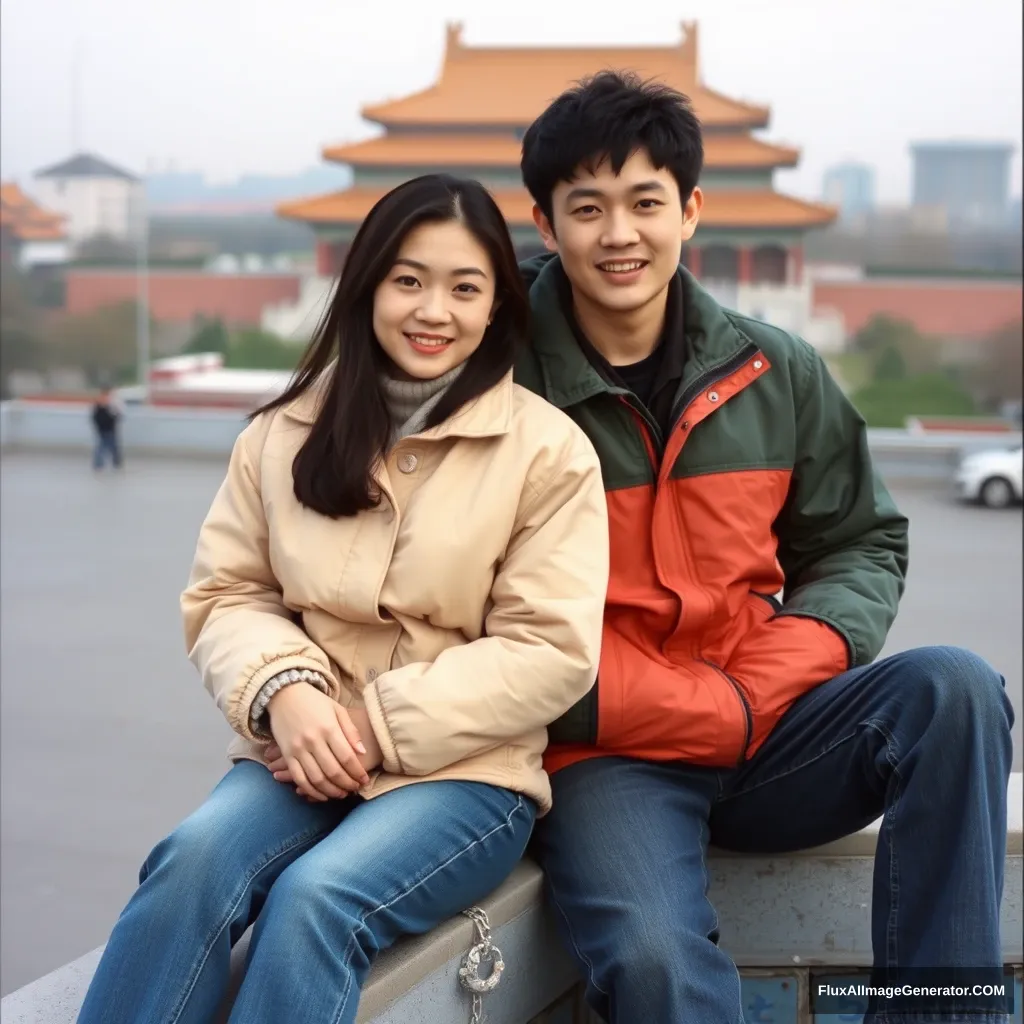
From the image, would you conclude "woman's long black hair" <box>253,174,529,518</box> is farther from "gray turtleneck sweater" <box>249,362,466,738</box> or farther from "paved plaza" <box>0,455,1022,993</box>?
"paved plaza" <box>0,455,1022,993</box>

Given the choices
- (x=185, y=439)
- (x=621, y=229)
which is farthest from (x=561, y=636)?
(x=185, y=439)

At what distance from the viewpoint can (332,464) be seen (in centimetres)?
114

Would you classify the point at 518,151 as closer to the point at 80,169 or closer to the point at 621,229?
the point at 80,169

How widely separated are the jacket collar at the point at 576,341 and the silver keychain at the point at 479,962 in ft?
1.42

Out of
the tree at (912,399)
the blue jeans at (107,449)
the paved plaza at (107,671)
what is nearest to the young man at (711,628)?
the paved plaza at (107,671)

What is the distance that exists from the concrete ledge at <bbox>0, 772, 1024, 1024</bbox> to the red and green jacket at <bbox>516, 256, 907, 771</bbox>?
5.6 inches

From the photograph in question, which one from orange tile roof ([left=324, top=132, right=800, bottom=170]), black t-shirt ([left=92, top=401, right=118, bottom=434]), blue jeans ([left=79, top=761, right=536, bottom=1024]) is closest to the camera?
blue jeans ([left=79, top=761, right=536, bottom=1024])

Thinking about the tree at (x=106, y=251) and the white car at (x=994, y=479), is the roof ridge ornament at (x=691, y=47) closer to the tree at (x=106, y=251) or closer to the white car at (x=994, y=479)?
the tree at (x=106, y=251)

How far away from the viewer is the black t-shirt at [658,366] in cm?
128

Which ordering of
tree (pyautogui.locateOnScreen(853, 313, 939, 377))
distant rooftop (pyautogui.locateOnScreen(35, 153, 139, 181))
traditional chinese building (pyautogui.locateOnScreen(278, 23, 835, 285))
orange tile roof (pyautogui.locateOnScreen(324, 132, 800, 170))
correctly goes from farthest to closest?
1. distant rooftop (pyautogui.locateOnScreen(35, 153, 139, 181))
2. tree (pyautogui.locateOnScreen(853, 313, 939, 377))
3. orange tile roof (pyautogui.locateOnScreen(324, 132, 800, 170))
4. traditional chinese building (pyautogui.locateOnScreen(278, 23, 835, 285))

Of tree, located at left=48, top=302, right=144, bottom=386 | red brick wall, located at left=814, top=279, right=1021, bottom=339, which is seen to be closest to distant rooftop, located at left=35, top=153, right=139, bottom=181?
tree, located at left=48, top=302, right=144, bottom=386

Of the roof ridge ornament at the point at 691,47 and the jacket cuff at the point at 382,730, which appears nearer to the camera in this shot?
the jacket cuff at the point at 382,730

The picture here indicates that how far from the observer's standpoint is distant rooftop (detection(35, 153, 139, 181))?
68.5ft

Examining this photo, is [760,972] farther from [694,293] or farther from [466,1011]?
[694,293]
